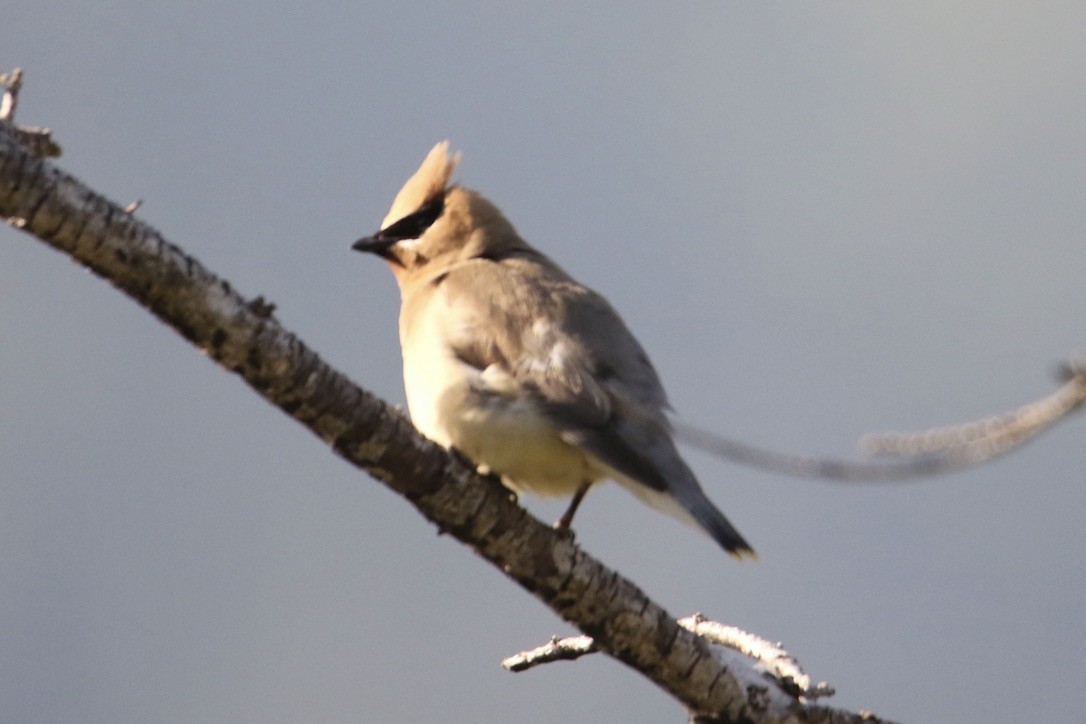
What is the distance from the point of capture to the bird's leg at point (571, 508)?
411 cm

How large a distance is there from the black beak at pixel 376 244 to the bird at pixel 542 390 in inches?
27.4

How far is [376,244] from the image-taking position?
5887 millimetres

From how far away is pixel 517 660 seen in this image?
4371mm

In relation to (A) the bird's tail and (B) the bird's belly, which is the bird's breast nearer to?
(B) the bird's belly

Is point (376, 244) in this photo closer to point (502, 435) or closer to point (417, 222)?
point (417, 222)

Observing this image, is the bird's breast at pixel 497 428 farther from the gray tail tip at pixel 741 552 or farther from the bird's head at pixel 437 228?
the bird's head at pixel 437 228

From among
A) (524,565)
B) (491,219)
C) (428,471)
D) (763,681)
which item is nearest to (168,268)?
(428,471)

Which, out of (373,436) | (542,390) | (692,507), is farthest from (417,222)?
(373,436)

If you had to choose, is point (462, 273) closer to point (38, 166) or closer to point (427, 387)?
point (427, 387)

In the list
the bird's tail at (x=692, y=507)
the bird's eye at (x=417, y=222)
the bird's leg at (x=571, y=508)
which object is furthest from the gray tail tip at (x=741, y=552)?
the bird's eye at (x=417, y=222)

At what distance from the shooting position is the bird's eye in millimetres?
5910

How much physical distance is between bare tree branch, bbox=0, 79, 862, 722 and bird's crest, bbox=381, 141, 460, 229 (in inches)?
90.3

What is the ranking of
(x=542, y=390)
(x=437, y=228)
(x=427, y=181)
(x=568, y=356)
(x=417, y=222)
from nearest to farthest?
(x=542, y=390)
(x=568, y=356)
(x=437, y=228)
(x=417, y=222)
(x=427, y=181)

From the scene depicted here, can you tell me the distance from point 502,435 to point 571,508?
0.29 meters
